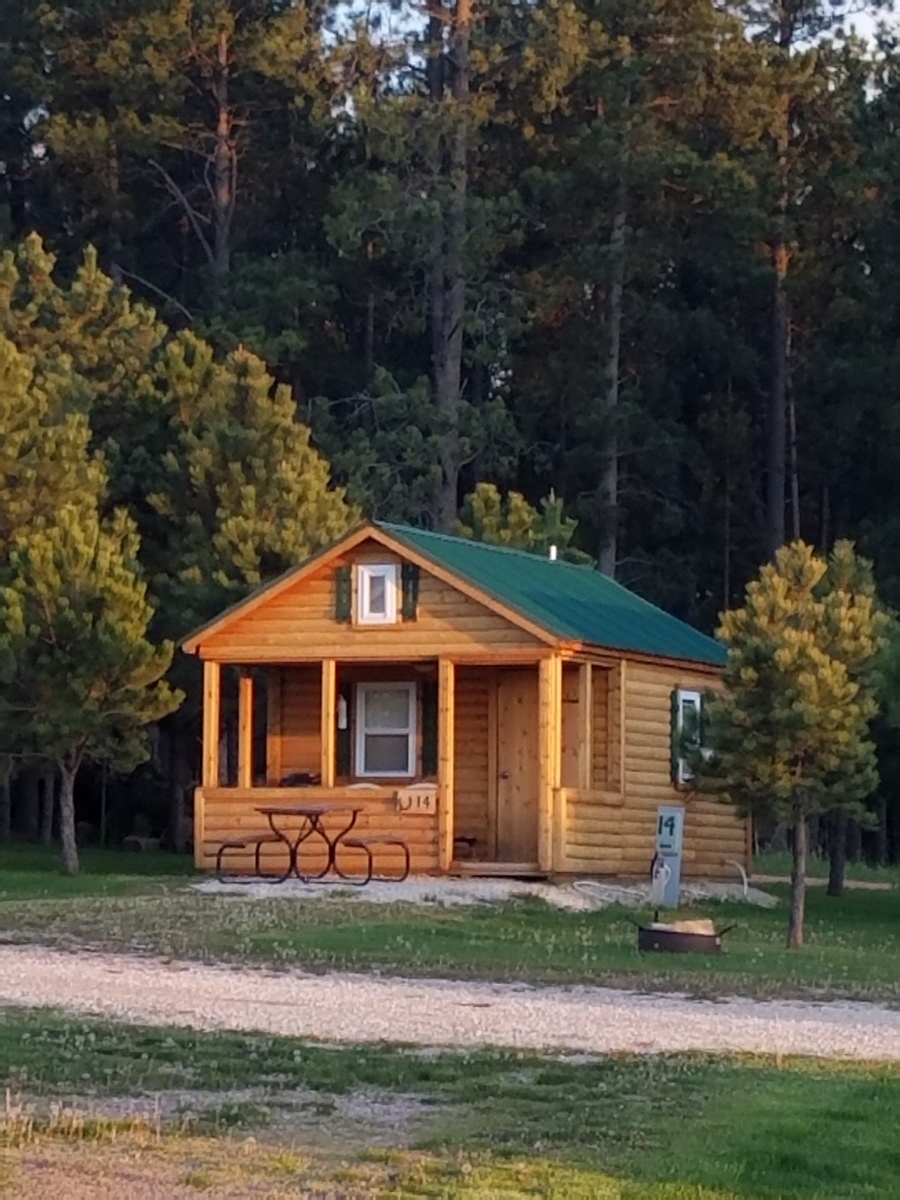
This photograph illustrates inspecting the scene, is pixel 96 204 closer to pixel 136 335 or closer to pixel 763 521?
pixel 136 335

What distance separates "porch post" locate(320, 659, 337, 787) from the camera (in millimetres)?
27000

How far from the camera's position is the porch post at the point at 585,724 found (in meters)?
27.2

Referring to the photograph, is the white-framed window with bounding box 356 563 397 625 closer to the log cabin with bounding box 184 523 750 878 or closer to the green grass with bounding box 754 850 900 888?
the log cabin with bounding box 184 523 750 878

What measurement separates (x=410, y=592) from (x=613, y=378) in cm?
1902

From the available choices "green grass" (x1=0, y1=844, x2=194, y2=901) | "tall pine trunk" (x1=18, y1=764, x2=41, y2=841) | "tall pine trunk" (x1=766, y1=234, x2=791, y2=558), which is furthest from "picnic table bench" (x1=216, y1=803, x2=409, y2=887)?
"tall pine trunk" (x1=766, y1=234, x2=791, y2=558)

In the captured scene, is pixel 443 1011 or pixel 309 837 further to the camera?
pixel 309 837

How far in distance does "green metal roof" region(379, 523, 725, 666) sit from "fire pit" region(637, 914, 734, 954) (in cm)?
743

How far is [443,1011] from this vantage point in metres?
13.9

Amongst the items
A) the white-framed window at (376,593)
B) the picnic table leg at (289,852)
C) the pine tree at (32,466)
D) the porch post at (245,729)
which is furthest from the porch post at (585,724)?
the pine tree at (32,466)

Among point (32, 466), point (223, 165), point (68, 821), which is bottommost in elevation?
point (68, 821)

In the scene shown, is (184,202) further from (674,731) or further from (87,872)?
(674,731)

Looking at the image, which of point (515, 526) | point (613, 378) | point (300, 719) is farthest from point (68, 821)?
point (613, 378)

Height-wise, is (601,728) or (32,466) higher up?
(32,466)

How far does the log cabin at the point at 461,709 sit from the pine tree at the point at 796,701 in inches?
210
